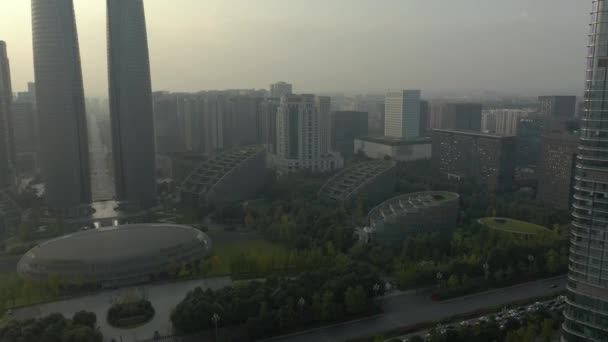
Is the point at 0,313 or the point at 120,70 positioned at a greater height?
the point at 120,70

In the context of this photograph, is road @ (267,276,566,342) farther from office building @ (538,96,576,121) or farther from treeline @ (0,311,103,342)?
office building @ (538,96,576,121)

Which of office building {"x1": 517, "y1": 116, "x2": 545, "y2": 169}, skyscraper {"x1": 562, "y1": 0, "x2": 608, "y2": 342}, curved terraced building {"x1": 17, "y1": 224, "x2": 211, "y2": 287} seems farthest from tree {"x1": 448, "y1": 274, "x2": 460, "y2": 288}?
office building {"x1": 517, "y1": 116, "x2": 545, "y2": 169}

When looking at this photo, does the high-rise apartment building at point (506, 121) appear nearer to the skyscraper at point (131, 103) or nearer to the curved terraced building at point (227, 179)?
the curved terraced building at point (227, 179)

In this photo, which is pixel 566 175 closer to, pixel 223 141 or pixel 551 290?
pixel 551 290

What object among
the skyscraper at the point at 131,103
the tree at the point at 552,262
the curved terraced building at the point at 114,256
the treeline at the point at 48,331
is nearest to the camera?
the treeline at the point at 48,331

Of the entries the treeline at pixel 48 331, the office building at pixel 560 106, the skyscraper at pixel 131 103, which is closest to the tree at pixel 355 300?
the treeline at pixel 48 331

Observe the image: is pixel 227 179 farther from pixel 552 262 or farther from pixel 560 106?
pixel 560 106

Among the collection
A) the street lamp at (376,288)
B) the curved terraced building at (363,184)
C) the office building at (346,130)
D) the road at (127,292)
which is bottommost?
the road at (127,292)

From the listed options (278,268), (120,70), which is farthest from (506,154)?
(120,70)
